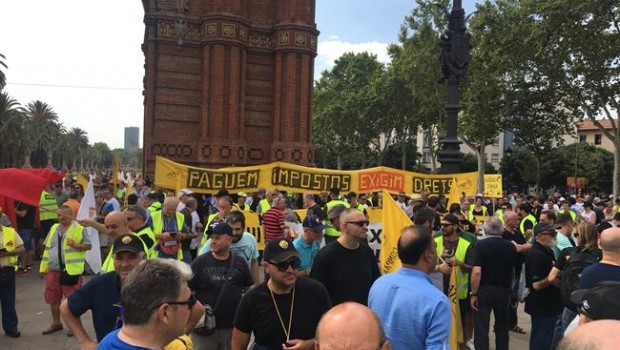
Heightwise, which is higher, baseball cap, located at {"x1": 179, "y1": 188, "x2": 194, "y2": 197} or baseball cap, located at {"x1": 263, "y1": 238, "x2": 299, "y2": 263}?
baseball cap, located at {"x1": 179, "y1": 188, "x2": 194, "y2": 197}

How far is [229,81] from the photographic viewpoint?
18312 millimetres

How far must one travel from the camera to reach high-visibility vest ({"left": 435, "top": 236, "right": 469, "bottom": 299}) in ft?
20.5

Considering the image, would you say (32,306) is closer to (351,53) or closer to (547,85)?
(547,85)

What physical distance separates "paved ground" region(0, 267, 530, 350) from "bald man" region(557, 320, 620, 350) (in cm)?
589

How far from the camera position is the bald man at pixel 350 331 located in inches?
72.7

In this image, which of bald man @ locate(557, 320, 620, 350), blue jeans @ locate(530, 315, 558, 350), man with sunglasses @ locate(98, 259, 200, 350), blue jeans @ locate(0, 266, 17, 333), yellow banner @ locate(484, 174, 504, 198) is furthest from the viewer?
yellow banner @ locate(484, 174, 504, 198)

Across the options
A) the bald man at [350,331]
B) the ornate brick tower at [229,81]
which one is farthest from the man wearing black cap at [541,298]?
the ornate brick tower at [229,81]

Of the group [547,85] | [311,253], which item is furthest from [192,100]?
[547,85]

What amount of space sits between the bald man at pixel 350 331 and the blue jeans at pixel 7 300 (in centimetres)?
648

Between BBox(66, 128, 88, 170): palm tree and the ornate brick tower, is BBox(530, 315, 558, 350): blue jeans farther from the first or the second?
BBox(66, 128, 88, 170): palm tree

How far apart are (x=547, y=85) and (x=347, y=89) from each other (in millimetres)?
26870

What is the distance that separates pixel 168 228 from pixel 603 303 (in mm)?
6323

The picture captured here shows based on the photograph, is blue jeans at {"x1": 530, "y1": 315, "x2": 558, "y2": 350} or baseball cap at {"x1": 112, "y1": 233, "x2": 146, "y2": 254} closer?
baseball cap at {"x1": 112, "y1": 233, "x2": 146, "y2": 254}

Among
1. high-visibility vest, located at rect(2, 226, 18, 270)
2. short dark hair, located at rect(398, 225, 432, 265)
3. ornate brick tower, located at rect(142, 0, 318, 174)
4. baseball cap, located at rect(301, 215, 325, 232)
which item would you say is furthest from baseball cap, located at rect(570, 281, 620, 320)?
ornate brick tower, located at rect(142, 0, 318, 174)
